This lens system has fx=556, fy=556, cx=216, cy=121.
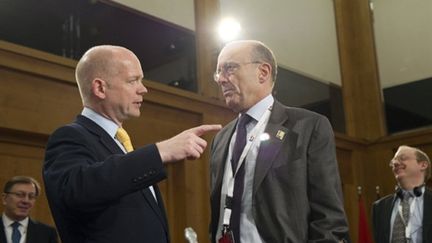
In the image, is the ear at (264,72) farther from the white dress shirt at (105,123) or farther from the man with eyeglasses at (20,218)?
the man with eyeglasses at (20,218)

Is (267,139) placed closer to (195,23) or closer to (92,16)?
(92,16)

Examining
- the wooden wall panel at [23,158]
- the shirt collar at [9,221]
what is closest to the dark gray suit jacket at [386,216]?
the wooden wall panel at [23,158]

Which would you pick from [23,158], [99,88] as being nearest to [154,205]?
[99,88]

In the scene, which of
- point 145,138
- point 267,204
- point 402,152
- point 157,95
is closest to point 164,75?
point 157,95

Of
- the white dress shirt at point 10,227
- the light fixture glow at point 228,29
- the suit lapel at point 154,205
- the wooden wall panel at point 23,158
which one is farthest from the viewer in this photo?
the light fixture glow at point 228,29

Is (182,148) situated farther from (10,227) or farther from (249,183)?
(10,227)

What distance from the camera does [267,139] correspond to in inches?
87.0

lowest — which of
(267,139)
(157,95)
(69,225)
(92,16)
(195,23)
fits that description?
(69,225)

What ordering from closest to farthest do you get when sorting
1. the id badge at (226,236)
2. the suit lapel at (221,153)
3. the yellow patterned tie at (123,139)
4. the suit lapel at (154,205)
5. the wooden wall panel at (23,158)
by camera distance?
the suit lapel at (154,205), the yellow patterned tie at (123,139), the id badge at (226,236), the suit lapel at (221,153), the wooden wall panel at (23,158)

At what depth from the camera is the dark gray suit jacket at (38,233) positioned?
3516 millimetres

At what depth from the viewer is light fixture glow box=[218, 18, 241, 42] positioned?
5.76 meters

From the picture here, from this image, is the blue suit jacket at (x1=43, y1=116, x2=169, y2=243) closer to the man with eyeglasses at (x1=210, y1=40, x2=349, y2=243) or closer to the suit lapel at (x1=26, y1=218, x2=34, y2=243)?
the man with eyeglasses at (x1=210, y1=40, x2=349, y2=243)

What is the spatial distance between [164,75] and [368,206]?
3428 mm

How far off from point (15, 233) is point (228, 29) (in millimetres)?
3220
